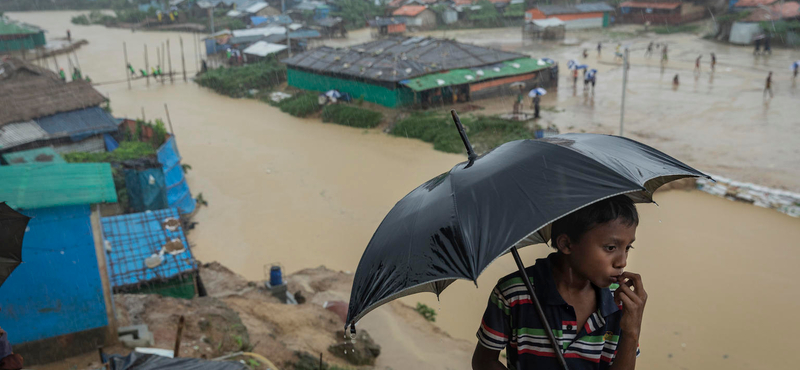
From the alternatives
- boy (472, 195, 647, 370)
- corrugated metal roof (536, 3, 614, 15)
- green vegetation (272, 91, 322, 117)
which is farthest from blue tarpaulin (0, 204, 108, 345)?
corrugated metal roof (536, 3, 614, 15)

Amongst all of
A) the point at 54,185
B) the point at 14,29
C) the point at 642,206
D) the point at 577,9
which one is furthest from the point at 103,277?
the point at 577,9

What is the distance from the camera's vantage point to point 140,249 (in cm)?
934

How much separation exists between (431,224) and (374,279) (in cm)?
29

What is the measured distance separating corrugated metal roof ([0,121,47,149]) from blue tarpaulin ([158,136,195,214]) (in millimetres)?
4307

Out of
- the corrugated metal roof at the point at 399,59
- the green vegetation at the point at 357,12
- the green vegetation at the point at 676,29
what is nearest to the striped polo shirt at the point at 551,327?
the corrugated metal roof at the point at 399,59

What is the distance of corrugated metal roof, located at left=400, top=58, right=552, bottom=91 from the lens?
23.4 meters

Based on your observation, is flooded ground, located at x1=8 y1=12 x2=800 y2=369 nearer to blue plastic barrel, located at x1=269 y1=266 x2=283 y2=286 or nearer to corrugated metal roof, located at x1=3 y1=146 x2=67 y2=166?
blue plastic barrel, located at x1=269 y1=266 x2=283 y2=286

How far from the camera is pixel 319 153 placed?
2047 centimetres

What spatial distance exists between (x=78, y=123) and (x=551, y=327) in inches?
744

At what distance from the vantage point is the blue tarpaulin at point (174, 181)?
46.8 feet

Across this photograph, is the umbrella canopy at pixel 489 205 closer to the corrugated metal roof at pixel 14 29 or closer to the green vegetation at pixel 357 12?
the corrugated metal roof at pixel 14 29

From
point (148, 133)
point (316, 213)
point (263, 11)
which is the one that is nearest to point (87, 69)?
point (263, 11)

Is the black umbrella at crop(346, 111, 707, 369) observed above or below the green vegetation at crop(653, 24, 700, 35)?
below

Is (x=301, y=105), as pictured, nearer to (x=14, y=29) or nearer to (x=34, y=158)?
(x=34, y=158)
